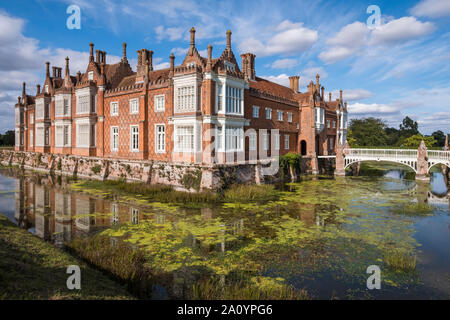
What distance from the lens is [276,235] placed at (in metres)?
11.2

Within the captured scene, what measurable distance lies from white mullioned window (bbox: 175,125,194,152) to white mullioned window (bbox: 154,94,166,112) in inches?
123

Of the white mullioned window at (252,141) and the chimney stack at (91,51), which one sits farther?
the chimney stack at (91,51)

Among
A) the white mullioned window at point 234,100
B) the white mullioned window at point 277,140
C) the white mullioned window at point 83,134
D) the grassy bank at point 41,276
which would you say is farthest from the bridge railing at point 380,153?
the grassy bank at point 41,276

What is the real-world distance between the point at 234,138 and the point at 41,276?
17.6 metres

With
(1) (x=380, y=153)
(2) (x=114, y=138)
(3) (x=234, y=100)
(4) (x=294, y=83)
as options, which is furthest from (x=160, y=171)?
(4) (x=294, y=83)

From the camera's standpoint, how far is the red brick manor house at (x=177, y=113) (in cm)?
2095

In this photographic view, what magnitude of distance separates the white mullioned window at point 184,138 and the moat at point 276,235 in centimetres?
513

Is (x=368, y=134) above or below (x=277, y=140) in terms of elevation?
above

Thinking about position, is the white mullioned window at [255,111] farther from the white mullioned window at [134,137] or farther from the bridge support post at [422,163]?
the bridge support post at [422,163]

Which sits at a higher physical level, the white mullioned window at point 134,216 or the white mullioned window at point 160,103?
the white mullioned window at point 160,103

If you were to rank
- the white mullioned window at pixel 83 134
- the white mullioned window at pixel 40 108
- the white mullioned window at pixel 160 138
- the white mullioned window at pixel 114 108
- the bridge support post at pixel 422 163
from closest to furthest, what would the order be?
the white mullioned window at pixel 160 138
the bridge support post at pixel 422 163
the white mullioned window at pixel 114 108
the white mullioned window at pixel 83 134
the white mullioned window at pixel 40 108

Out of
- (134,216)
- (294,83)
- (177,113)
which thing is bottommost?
(134,216)

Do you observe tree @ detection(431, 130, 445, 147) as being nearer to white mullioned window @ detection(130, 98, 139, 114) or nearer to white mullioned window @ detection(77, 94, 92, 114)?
white mullioned window @ detection(130, 98, 139, 114)

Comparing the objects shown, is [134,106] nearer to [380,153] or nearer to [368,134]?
[380,153]
